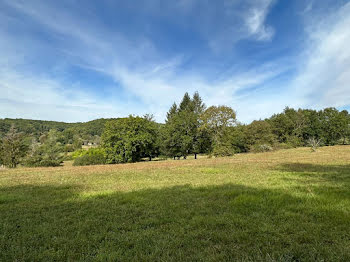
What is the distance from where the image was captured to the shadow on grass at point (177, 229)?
4.04 meters

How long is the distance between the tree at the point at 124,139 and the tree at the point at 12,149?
18.9 m

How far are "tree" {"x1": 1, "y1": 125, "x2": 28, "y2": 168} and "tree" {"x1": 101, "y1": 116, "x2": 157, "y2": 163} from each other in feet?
62.1

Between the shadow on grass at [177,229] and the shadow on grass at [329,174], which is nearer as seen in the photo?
the shadow on grass at [177,229]

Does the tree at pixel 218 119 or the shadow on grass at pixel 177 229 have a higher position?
the tree at pixel 218 119

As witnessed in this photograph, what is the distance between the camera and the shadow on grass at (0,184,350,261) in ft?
13.3

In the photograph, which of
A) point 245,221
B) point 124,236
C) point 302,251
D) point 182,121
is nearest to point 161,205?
point 124,236

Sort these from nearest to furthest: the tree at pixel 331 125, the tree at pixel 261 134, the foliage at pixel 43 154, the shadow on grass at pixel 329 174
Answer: the shadow on grass at pixel 329 174
the foliage at pixel 43 154
the tree at pixel 261 134
the tree at pixel 331 125

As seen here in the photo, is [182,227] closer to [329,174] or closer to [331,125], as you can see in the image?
[329,174]

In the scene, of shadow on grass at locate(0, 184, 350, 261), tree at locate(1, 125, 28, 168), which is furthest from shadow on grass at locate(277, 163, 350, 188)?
tree at locate(1, 125, 28, 168)

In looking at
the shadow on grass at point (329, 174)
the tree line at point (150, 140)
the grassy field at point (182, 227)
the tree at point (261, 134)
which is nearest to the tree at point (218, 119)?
the tree line at point (150, 140)

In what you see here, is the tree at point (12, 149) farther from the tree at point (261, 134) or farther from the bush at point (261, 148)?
the tree at point (261, 134)

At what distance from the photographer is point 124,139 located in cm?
3984

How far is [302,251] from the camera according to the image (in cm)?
396

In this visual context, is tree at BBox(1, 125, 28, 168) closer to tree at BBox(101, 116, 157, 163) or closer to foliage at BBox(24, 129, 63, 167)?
foliage at BBox(24, 129, 63, 167)
